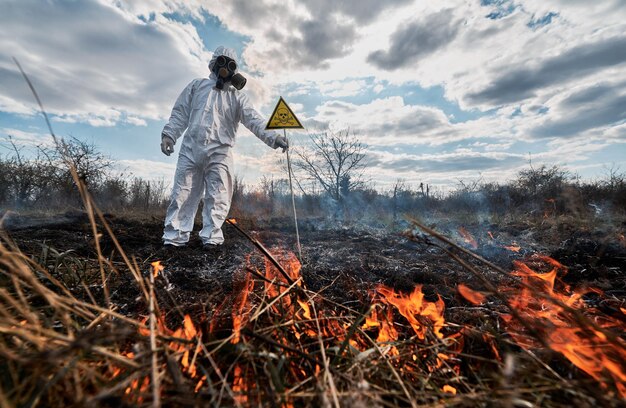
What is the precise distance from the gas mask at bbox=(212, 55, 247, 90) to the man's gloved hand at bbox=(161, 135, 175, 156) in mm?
1097

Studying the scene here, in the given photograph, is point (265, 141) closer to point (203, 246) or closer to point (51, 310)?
point (203, 246)

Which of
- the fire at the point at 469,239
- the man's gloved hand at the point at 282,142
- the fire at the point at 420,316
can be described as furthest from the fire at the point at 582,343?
the fire at the point at 469,239

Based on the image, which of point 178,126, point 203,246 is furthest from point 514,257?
point 178,126

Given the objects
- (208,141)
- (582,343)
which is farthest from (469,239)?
(582,343)

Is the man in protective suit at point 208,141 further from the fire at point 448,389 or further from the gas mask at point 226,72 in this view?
the fire at point 448,389

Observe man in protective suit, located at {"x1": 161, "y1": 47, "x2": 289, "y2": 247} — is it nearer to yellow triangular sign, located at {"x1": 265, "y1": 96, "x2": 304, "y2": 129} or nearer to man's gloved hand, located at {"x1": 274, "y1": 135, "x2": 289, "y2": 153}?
man's gloved hand, located at {"x1": 274, "y1": 135, "x2": 289, "y2": 153}

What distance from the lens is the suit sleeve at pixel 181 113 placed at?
178 inches

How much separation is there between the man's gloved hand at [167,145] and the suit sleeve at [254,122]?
1148 millimetres

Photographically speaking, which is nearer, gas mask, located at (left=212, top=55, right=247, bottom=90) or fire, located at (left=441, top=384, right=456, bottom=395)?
fire, located at (left=441, top=384, right=456, bottom=395)

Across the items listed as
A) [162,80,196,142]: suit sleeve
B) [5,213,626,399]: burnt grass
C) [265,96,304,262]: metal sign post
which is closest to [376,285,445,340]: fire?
[5,213,626,399]: burnt grass

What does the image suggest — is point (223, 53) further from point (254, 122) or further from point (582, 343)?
point (582, 343)

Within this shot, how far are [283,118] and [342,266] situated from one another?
2.37 meters

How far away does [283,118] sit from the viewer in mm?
4398

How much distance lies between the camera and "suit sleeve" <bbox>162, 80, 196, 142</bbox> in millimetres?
4531
